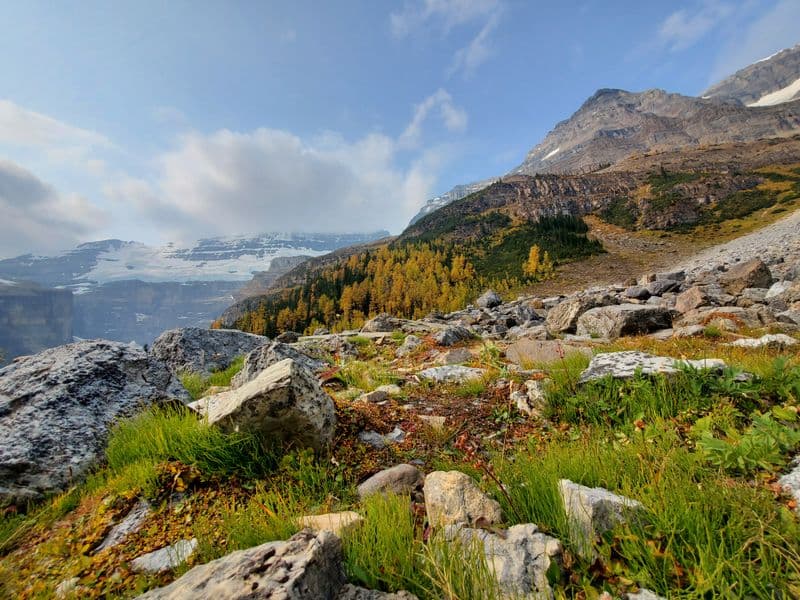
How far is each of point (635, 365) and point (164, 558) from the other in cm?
544

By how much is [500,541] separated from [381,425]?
9.07 feet

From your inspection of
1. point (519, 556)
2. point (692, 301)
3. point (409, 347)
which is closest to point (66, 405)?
point (519, 556)

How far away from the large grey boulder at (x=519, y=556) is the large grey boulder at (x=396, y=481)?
972 mm

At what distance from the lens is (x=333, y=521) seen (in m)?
2.39

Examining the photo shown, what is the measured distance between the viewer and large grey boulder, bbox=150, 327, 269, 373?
9.86 m

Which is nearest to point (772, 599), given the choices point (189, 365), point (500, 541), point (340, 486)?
point (500, 541)

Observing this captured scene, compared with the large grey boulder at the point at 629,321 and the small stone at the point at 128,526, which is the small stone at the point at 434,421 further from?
the large grey boulder at the point at 629,321

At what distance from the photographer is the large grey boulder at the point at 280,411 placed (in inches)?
140

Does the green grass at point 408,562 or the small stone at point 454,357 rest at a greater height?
the green grass at point 408,562

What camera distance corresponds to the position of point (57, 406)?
14.3 ft

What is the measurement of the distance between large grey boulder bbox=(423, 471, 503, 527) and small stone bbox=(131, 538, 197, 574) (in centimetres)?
176

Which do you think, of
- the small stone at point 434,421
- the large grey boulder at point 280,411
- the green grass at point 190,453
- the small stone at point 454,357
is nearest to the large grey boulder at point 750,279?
the small stone at point 454,357

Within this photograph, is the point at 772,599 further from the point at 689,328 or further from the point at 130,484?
the point at 689,328

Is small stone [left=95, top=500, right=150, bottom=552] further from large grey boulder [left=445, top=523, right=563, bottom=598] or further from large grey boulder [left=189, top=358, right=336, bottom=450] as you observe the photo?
large grey boulder [left=445, top=523, right=563, bottom=598]
